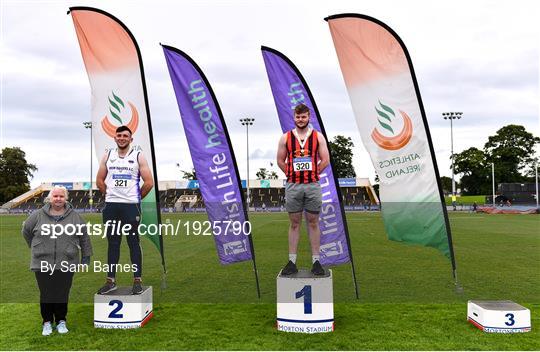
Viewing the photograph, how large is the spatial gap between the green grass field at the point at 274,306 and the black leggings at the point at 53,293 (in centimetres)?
25

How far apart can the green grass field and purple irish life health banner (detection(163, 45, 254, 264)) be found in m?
1.44

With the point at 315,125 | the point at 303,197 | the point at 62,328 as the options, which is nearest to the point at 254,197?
the point at 315,125

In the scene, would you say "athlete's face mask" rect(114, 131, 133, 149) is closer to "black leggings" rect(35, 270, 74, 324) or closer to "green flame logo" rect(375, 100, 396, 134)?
"black leggings" rect(35, 270, 74, 324)

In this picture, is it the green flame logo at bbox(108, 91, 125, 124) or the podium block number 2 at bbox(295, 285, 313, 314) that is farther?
the green flame logo at bbox(108, 91, 125, 124)

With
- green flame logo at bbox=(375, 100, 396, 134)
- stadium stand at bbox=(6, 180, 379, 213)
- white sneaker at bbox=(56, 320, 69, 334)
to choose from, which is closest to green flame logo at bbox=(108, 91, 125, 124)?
white sneaker at bbox=(56, 320, 69, 334)

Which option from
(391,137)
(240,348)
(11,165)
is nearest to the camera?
(240,348)

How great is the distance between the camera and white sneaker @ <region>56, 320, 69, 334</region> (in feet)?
15.9

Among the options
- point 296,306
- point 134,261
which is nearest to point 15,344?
point 134,261

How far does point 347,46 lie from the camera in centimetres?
658

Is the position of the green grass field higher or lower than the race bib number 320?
lower

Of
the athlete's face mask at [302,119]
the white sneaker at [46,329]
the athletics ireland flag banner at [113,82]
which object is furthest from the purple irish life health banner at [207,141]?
the white sneaker at [46,329]

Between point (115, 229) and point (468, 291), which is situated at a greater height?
A: point (115, 229)

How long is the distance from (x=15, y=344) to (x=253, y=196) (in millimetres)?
56645

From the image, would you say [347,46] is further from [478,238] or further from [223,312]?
[478,238]
